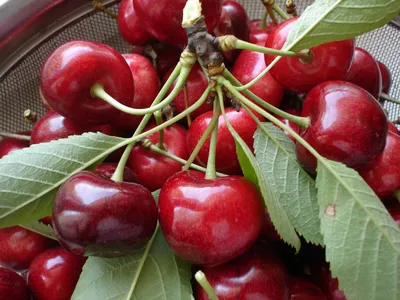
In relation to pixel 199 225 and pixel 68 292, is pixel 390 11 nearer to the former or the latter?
pixel 199 225

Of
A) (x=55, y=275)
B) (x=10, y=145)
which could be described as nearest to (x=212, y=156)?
(x=55, y=275)

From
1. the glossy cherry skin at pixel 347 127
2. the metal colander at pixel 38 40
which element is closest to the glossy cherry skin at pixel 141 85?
the metal colander at pixel 38 40

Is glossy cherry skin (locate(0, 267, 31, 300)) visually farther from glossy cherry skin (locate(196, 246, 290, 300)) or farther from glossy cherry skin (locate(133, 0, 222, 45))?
glossy cherry skin (locate(133, 0, 222, 45))

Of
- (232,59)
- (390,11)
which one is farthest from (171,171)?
(390,11)

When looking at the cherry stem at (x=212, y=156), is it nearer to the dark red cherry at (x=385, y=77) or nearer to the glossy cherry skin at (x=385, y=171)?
the glossy cherry skin at (x=385, y=171)

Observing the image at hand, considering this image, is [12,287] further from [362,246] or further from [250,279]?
[362,246]

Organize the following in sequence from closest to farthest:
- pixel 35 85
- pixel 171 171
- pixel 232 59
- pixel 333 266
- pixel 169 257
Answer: pixel 333 266 < pixel 169 257 < pixel 171 171 < pixel 232 59 < pixel 35 85
